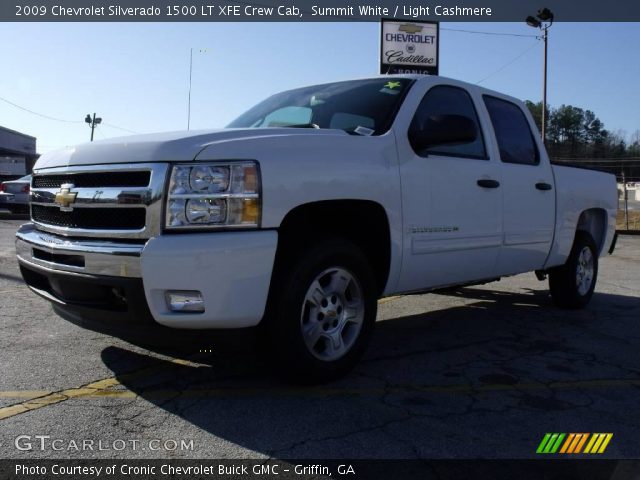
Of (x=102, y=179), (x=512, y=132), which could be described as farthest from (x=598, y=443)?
(x=512, y=132)

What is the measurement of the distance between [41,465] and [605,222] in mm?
6390

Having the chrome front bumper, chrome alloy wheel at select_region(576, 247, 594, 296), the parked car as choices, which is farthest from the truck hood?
the parked car

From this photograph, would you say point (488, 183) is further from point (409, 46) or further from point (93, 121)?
point (93, 121)

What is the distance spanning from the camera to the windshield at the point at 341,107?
423 centimetres

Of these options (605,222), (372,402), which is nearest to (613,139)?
(605,222)

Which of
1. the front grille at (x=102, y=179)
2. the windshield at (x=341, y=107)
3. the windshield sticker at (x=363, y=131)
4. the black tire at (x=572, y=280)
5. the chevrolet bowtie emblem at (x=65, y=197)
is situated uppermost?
the windshield at (x=341, y=107)

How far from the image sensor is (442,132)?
4094mm

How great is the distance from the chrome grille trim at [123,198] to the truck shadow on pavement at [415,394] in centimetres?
94

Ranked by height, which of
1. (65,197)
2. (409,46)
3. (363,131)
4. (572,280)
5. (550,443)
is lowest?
(550,443)

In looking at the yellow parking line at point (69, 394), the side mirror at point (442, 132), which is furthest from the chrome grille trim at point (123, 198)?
the side mirror at point (442, 132)

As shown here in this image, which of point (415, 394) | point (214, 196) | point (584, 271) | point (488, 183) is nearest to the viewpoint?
point (214, 196)

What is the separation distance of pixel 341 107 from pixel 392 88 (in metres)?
0.41

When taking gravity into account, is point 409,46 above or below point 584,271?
above

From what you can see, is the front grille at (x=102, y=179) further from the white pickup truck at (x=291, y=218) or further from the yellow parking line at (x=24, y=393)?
the yellow parking line at (x=24, y=393)
